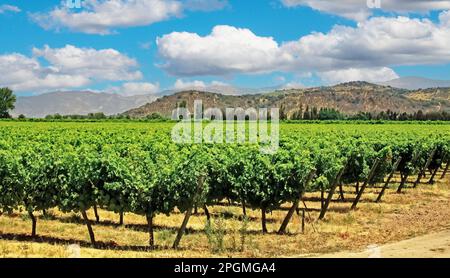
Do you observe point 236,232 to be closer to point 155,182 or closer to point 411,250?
point 155,182

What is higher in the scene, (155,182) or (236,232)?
(155,182)

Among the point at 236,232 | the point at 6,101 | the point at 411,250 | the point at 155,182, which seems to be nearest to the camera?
the point at 411,250

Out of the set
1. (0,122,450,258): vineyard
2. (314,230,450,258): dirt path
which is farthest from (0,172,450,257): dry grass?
(314,230,450,258): dirt path

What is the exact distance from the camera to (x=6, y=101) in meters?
150

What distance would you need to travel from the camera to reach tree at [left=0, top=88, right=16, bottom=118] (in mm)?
148625

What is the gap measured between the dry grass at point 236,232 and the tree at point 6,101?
13514 cm

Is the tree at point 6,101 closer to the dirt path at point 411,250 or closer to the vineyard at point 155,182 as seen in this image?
the vineyard at point 155,182

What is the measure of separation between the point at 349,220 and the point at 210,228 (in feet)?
24.9

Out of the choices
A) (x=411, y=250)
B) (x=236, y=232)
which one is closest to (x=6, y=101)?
(x=236, y=232)

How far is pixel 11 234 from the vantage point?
18.3 m

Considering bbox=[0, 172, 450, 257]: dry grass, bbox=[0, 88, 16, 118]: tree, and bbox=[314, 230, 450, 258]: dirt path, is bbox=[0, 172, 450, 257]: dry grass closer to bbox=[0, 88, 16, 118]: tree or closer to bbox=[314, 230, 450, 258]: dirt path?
bbox=[314, 230, 450, 258]: dirt path

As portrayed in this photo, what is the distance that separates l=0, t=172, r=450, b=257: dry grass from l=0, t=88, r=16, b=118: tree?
135142 millimetres

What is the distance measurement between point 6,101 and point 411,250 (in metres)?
148
